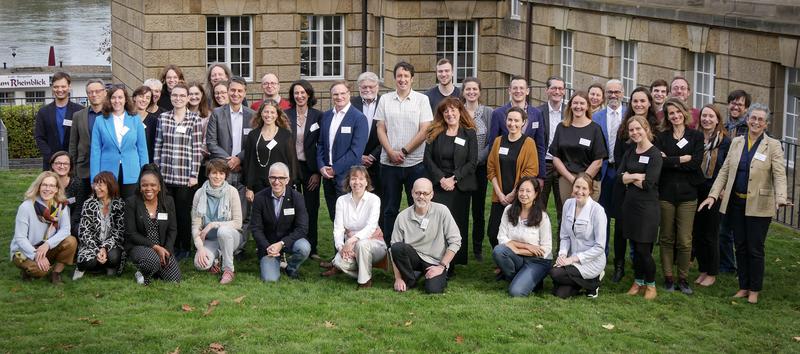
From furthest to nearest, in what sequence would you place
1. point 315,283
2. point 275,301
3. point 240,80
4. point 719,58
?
point 719,58 < point 240,80 < point 315,283 < point 275,301

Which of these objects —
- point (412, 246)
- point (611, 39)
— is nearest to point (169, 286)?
point (412, 246)

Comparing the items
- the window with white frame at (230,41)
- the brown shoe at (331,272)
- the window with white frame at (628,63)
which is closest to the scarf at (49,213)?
the brown shoe at (331,272)

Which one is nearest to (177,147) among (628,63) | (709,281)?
(709,281)

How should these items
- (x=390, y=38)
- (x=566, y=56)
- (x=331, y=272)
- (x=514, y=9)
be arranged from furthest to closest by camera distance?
1. (x=390, y=38)
2. (x=514, y=9)
3. (x=566, y=56)
4. (x=331, y=272)

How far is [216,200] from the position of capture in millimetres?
12734

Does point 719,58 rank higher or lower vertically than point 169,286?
higher

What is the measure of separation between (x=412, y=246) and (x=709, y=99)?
1134 centimetres

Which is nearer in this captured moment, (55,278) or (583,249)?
(583,249)

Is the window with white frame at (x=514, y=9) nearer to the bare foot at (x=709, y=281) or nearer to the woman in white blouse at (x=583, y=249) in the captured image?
the bare foot at (x=709, y=281)

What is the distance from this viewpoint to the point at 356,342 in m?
10.3

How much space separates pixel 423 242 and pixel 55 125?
4619mm

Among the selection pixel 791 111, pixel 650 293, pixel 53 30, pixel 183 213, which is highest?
pixel 53 30

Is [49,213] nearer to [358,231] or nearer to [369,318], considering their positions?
[358,231]

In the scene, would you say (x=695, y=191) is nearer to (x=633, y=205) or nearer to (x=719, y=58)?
(x=633, y=205)
